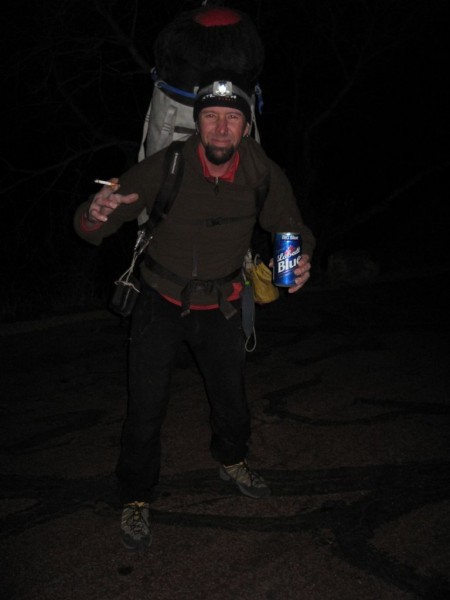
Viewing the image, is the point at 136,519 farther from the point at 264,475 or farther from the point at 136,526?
the point at 264,475

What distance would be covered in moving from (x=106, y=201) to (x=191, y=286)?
1.95 ft

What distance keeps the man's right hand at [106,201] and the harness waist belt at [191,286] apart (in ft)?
1.36

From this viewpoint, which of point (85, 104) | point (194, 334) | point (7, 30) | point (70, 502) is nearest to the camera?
point (194, 334)

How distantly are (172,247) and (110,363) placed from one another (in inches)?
123

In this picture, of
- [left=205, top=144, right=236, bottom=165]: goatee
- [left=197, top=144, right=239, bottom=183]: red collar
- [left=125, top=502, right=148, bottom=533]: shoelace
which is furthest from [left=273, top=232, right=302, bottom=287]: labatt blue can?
[left=125, top=502, right=148, bottom=533]: shoelace

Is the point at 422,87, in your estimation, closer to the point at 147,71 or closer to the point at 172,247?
the point at 147,71

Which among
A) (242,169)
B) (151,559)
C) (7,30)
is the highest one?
(7,30)

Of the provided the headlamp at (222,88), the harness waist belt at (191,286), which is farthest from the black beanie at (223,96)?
the harness waist belt at (191,286)

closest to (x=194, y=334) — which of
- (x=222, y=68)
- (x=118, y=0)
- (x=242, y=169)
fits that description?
(x=242, y=169)

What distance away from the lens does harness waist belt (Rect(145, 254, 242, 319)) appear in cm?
308

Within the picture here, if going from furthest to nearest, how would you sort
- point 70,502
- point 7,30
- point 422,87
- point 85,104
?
point 422,87 → point 85,104 → point 7,30 → point 70,502

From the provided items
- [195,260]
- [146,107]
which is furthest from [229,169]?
[146,107]

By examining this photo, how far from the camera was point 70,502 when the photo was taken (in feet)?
11.5

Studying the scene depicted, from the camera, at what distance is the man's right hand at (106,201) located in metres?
2.76
